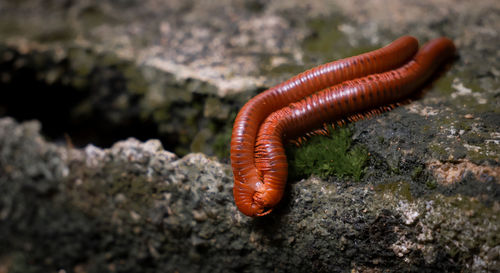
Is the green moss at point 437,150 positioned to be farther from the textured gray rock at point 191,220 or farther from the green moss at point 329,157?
the green moss at point 329,157

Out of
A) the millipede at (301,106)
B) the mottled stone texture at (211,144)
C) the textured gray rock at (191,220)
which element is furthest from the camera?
the millipede at (301,106)

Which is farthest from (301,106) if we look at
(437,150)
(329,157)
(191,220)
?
(191,220)

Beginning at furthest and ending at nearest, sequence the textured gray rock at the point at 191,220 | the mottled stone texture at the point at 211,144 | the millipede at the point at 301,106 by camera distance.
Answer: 1. the millipede at the point at 301,106
2. the mottled stone texture at the point at 211,144
3. the textured gray rock at the point at 191,220

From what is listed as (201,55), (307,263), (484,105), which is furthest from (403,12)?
(307,263)

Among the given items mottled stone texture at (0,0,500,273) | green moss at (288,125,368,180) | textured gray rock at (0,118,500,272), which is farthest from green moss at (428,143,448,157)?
green moss at (288,125,368,180)

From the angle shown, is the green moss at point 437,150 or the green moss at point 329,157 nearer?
the green moss at point 437,150

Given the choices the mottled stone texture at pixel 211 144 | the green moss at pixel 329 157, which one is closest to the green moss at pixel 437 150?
the mottled stone texture at pixel 211 144
